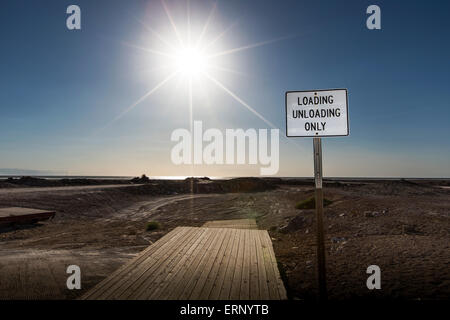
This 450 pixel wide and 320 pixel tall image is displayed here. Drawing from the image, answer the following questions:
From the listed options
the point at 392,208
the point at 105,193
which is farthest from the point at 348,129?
the point at 105,193

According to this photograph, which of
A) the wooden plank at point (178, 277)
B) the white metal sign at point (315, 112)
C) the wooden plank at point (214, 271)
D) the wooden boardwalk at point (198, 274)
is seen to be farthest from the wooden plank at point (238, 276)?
the white metal sign at point (315, 112)

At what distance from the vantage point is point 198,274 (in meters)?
6.46

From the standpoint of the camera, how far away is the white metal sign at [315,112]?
5035mm

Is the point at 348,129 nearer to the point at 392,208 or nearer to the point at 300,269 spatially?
the point at 300,269

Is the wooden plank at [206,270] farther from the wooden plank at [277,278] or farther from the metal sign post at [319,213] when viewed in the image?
the metal sign post at [319,213]

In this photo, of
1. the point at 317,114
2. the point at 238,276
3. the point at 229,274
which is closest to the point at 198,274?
the point at 229,274

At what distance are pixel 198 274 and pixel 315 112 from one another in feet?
14.5

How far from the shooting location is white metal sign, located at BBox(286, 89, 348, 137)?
5035mm

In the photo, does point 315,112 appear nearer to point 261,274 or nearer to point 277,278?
point 277,278

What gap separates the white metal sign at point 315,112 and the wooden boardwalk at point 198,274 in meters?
3.18

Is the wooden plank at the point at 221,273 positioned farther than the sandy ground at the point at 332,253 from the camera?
No

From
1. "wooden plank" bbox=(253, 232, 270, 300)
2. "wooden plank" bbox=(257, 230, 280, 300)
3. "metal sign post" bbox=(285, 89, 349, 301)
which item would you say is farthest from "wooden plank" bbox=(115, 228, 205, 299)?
"metal sign post" bbox=(285, 89, 349, 301)
